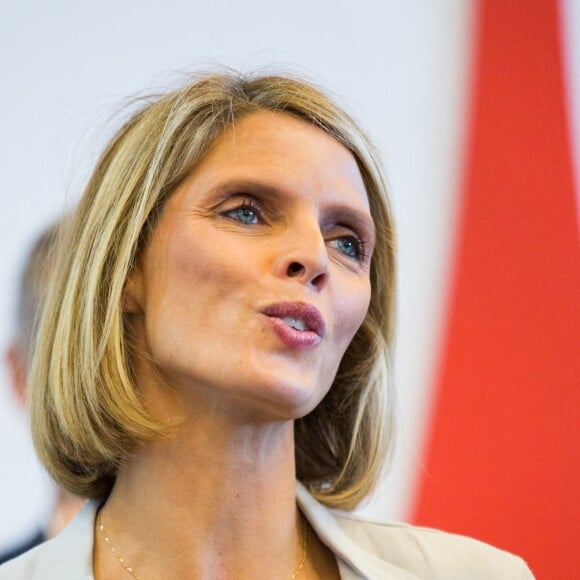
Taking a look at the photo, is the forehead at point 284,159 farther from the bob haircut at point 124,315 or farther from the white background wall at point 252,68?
the white background wall at point 252,68

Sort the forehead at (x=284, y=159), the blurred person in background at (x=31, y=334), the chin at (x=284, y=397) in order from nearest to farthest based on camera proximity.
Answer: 1. the chin at (x=284, y=397)
2. the forehead at (x=284, y=159)
3. the blurred person in background at (x=31, y=334)

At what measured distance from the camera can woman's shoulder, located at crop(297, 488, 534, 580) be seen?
1.19m

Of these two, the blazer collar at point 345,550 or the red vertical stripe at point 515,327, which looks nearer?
the blazer collar at point 345,550

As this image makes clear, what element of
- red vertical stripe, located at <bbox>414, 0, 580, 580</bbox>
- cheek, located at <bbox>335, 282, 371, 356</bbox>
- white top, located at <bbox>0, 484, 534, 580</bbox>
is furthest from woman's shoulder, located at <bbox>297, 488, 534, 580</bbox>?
red vertical stripe, located at <bbox>414, 0, 580, 580</bbox>

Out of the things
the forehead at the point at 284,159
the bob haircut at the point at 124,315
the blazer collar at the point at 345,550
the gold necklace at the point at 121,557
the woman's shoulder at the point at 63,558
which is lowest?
the woman's shoulder at the point at 63,558

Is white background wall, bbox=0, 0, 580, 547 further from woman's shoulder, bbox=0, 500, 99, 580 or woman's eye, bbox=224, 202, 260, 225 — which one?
woman's eye, bbox=224, 202, 260, 225

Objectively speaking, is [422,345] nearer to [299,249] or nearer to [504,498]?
[504,498]

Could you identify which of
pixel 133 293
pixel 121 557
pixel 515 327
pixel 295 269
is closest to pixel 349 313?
pixel 295 269

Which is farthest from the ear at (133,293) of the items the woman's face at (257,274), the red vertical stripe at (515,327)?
the red vertical stripe at (515,327)

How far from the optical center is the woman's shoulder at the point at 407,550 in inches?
47.0

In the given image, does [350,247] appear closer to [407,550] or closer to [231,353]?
[231,353]

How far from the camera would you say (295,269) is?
1.08 metres

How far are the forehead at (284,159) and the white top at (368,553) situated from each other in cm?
39

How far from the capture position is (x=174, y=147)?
1175 millimetres
